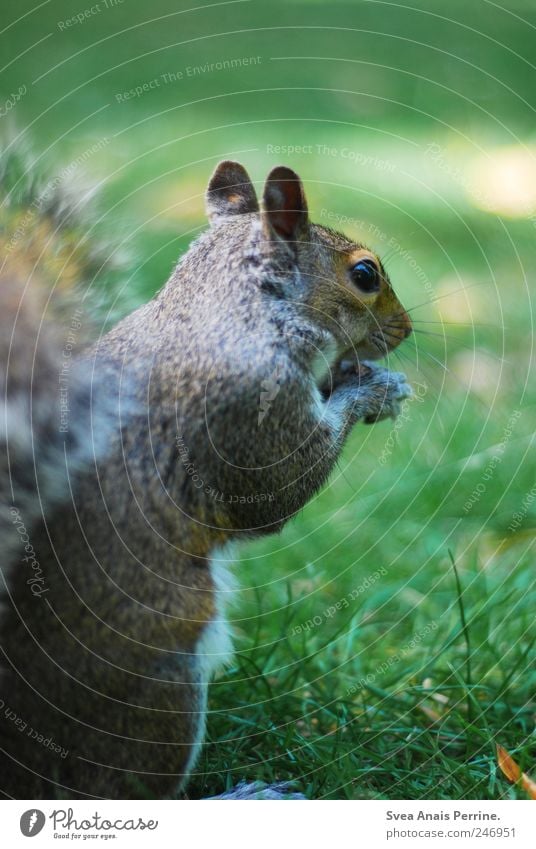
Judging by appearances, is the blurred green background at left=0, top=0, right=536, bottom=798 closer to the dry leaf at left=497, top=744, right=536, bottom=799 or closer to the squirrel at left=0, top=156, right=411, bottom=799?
the dry leaf at left=497, top=744, right=536, bottom=799

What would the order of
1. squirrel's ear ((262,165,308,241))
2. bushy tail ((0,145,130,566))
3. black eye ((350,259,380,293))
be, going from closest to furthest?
bushy tail ((0,145,130,566)) → squirrel's ear ((262,165,308,241)) → black eye ((350,259,380,293))

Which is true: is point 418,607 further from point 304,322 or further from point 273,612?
point 304,322

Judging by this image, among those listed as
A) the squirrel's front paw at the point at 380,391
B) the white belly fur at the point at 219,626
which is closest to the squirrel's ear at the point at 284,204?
the squirrel's front paw at the point at 380,391

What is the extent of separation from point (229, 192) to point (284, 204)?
0.53 feet

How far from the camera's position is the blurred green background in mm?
1355

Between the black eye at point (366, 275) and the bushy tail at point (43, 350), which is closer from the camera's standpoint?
the bushy tail at point (43, 350)

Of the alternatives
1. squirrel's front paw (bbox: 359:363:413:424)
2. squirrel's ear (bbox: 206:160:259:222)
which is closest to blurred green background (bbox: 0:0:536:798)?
squirrel's ear (bbox: 206:160:259:222)

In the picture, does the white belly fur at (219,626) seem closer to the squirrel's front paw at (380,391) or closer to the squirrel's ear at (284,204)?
the squirrel's front paw at (380,391)

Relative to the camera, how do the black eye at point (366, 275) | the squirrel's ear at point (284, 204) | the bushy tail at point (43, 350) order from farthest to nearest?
the black eye at point (366, 275) < the squirrel's ear at point (284, 204) < the bushy tail at point (43, 350)

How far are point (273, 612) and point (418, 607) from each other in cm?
21

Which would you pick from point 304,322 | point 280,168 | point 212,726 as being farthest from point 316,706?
point 280,168

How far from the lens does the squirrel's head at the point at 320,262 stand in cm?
119

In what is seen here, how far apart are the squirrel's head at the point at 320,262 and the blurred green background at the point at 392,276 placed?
166 millimetres

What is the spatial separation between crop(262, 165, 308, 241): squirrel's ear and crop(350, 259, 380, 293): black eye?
0.10m
